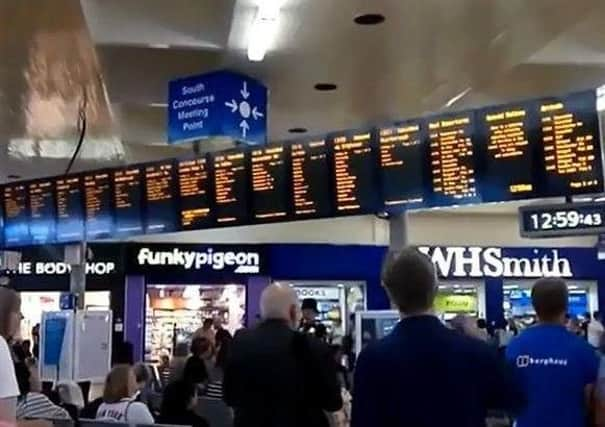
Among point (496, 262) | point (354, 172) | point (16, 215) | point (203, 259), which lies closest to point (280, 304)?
point (354, 172)

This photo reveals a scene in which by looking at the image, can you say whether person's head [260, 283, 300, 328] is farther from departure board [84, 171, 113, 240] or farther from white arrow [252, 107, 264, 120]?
departure board [84, 171, 113, 240]

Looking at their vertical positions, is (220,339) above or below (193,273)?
below

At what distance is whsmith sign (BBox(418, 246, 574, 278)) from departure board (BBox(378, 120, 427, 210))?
27.8 feet

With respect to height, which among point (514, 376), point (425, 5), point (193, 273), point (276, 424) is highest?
point (425, 5)

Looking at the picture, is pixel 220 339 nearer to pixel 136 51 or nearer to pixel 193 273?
pixel 136 51

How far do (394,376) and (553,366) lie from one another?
139 centimetres

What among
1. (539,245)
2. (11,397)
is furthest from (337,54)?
(539,245)

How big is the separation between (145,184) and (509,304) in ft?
30.2

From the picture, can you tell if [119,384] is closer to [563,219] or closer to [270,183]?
[270,183]

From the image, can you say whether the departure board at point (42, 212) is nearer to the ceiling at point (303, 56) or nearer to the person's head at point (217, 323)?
the ceiling at point (303, 56)

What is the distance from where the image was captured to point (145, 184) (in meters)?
8.29

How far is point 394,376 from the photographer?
2.37 m

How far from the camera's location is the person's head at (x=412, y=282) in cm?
240

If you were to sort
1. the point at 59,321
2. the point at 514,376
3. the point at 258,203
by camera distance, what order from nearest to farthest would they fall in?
the point at 514,376 → the point at 258,203 → the point at 59,321
